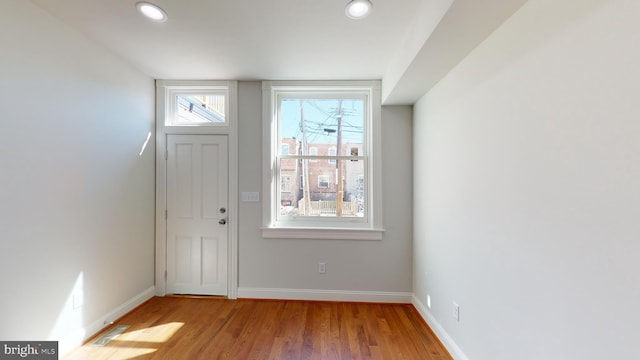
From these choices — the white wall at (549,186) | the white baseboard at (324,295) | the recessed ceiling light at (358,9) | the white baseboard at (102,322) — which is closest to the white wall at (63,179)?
the white baseboard at (102,322)

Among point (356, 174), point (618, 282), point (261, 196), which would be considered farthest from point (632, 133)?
point (261, 196)

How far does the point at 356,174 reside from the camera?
2953 mm

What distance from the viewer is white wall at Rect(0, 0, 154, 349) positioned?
1.57 metres

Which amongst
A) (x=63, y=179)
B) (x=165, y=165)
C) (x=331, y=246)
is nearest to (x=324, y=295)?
(x=331, y=246)

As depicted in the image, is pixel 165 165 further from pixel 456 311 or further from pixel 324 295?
pixel 456 311

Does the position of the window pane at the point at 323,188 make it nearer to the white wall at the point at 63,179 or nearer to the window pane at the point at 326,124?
the window pane at the point at 326,124

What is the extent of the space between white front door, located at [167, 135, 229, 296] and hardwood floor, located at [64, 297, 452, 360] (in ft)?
0.73

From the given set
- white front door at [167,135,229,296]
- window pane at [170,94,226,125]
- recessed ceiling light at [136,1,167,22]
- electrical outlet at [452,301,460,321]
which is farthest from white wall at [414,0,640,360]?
window pane at [170,94,226,125]

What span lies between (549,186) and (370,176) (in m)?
1.83

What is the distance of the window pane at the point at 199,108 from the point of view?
2.96 meters

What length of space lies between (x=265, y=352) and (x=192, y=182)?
1877 mm

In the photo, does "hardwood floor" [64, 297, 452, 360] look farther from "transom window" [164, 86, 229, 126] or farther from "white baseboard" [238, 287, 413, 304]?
"transom window" [164, 86, 229, 126]

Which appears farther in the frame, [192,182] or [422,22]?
[192,182]

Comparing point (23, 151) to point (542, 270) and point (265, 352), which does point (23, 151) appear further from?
point (542, 270)
